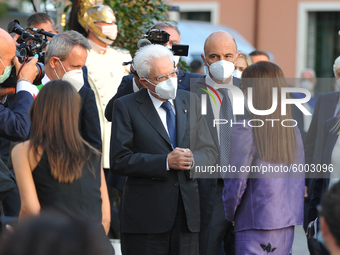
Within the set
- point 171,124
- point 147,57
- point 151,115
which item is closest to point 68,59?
point 147,57

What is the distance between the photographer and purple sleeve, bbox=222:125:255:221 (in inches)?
144

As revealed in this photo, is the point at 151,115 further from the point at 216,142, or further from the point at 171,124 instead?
the point at 216,142

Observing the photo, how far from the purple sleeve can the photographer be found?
1.28 metres

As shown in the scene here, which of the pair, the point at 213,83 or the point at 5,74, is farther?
the point at 213,83

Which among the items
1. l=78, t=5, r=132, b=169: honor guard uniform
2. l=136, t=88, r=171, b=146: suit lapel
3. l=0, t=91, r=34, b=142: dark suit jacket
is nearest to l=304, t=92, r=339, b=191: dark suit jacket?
l=136, t=88, r=171, b=146: suit lapel

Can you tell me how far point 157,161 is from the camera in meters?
3.81

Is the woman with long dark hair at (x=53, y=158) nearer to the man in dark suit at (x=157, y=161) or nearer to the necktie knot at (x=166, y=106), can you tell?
the man in dark suit at (x=157, y=161)

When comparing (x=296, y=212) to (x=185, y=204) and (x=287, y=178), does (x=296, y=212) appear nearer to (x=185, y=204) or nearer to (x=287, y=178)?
(x=287, y=178)

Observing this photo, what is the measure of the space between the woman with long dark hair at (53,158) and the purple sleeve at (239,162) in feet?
3.23

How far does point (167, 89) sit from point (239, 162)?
704 millimetres

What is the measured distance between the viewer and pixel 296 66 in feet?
64.0

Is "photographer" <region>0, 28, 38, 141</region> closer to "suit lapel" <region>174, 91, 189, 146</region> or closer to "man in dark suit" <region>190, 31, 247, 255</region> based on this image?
"suit lapel" <region>174, 91, 189, 146</region>

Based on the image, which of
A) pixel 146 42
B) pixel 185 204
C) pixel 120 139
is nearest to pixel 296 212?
pixel 185 204

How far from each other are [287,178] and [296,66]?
1633 cm
